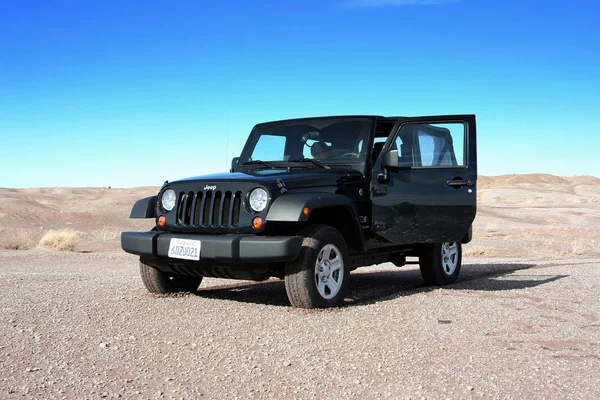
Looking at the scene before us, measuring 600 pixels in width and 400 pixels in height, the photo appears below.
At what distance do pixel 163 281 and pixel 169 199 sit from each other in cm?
99

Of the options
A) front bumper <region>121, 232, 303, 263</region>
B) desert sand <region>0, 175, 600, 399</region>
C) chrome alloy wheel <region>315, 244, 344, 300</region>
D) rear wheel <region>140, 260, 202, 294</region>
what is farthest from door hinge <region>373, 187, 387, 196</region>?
rear wheel <region>140, 260, 202, 294</region>

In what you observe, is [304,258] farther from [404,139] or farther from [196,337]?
[404,139]

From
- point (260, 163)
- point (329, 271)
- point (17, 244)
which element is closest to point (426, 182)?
point (329, 271)

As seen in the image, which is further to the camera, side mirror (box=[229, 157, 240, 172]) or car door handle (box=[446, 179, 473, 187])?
side mirror (box=[229, 157, 240, 172])

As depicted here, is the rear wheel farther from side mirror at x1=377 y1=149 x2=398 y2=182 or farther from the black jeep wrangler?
side mirror at x1=377 y1=149 x2=398 y2=182

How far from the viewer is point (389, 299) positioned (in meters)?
6.95

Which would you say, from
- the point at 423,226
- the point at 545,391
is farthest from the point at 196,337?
the point at 423,226

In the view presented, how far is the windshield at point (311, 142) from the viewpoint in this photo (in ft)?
24.0

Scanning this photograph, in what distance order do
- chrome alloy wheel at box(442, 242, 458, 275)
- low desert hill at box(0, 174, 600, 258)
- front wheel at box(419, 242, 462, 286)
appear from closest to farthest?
front wheel at box(419, 242, 462, 286) < chrome alloy wheel at box(442, 242, 458, 275) < low desert hill at box(0, 174, 600, 258)

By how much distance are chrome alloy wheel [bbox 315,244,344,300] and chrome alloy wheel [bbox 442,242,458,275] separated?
96.3 inches

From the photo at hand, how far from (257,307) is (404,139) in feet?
8.59

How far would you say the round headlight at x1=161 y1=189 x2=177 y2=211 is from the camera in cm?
675

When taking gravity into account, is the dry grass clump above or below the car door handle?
below

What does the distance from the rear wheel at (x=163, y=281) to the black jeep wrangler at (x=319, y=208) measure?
0.01m
